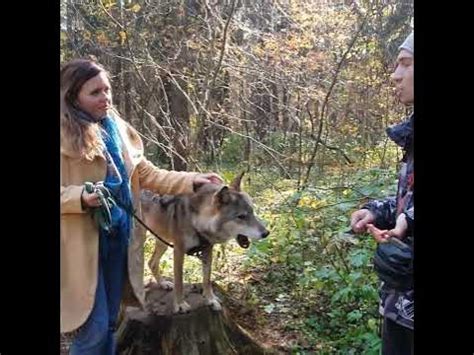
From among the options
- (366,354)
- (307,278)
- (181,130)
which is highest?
(181,130)

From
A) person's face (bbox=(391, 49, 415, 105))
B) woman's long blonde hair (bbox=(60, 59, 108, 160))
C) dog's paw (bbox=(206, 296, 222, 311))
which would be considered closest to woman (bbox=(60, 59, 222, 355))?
Result: woman's long blonde hair (bbox=(60, 59, 108, 160))

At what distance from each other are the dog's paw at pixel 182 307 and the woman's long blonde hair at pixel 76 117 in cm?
54

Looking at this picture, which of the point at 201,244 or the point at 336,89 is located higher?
the point at 336,89

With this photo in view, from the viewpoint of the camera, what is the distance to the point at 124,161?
2.40 meters

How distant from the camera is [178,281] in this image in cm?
244

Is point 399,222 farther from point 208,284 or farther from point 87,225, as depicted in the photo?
point 87,225

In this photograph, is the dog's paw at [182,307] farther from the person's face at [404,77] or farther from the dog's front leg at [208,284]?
the person's face at [404,77]

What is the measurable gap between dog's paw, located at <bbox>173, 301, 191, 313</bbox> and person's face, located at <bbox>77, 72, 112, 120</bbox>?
0.64m

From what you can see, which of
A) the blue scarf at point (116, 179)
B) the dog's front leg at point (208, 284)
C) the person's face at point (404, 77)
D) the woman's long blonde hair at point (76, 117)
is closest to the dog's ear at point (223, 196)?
the dog's front leg at point (208, 284)

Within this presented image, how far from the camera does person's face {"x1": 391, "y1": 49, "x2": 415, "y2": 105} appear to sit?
7.84ft

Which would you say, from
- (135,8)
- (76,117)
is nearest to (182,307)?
(76,117)
